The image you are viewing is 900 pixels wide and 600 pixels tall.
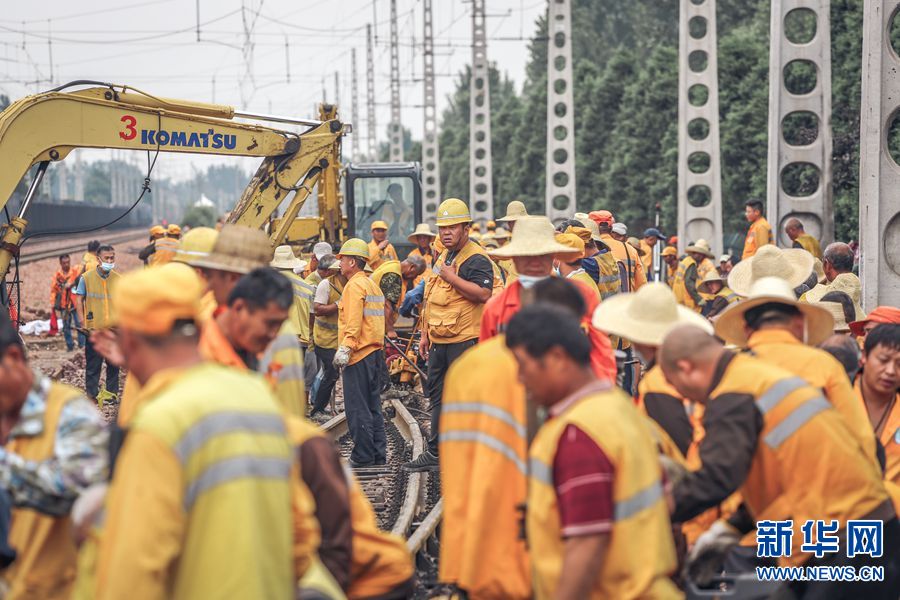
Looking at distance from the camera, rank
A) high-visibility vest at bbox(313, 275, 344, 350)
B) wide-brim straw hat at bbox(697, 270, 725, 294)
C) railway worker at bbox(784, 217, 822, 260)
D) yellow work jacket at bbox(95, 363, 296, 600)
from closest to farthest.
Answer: yellow work jacket at bbox(95, 363, 296, 600) → high-visibility vest at bbox(313, 275, 344, 350) → wide-brim straw hat at bbox(697, 270, 725, 294) → railway worker at bbox(784, 217, 822, 260)

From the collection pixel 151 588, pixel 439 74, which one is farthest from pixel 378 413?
pixel 439 74

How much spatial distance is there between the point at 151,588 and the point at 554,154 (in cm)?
3775

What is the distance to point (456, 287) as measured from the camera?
10.4 metres

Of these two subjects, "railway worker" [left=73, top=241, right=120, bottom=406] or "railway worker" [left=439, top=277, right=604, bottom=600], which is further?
"railway worker" [left=73, top=241, right=120, bottom=406]

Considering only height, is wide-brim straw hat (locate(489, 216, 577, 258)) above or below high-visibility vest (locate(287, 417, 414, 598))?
above

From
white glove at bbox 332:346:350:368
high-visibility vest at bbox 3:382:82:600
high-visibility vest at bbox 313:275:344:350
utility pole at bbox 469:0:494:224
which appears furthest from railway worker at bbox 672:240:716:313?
utility pole at bbox 469:0:494:224

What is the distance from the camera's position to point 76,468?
4.06 m

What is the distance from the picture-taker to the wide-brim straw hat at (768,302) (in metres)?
5.78

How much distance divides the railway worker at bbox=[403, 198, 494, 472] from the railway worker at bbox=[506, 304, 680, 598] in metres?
6.19

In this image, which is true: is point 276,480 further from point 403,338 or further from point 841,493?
point 403,338

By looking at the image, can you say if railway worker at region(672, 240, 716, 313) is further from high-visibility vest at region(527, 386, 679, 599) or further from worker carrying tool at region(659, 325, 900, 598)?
high-visibility vest at region(527, 386, 679, 599)

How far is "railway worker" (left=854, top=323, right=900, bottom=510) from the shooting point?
20.3 ft

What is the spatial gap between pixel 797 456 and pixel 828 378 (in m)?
0.63

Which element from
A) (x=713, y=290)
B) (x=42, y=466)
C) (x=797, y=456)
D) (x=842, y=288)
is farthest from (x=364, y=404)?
(x=42, y=466)
